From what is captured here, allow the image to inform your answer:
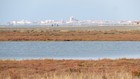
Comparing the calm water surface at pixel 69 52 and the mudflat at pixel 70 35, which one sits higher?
the calm water surface at pixel 69 52

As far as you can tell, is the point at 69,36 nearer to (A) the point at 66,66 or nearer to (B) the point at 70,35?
(B) the point at 70,35

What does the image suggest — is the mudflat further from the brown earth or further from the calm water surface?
the calm water surface

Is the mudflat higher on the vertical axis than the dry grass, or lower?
lower

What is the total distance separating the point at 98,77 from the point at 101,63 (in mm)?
11535

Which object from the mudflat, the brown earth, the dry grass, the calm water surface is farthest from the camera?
the mudflat

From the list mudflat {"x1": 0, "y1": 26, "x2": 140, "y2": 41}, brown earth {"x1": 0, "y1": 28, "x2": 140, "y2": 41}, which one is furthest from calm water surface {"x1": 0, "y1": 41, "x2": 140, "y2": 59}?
mudflat {"x1": 0, "y1": 26, "x2": 140, "y2": 41}

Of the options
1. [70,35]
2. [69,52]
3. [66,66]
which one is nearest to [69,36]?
[70,35]

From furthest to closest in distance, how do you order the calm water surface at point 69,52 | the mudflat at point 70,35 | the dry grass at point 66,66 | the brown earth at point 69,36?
the mudflat at point 70,35 < the brown earth at point 69,36 < the calm water surface at point 69,52 < the dry grass at point 66,66

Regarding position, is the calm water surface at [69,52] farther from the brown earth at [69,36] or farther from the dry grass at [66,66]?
the brown earth at [69,36]

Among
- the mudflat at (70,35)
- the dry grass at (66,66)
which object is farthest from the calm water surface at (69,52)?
the mudflat at (70,35)

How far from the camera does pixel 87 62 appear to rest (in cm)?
3247

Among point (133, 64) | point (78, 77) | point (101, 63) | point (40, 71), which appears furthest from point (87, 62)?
point (78, 77)

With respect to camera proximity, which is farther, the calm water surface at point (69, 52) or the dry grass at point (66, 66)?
the calm water surface at point (69, 52)

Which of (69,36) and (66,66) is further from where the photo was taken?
(69,36)
